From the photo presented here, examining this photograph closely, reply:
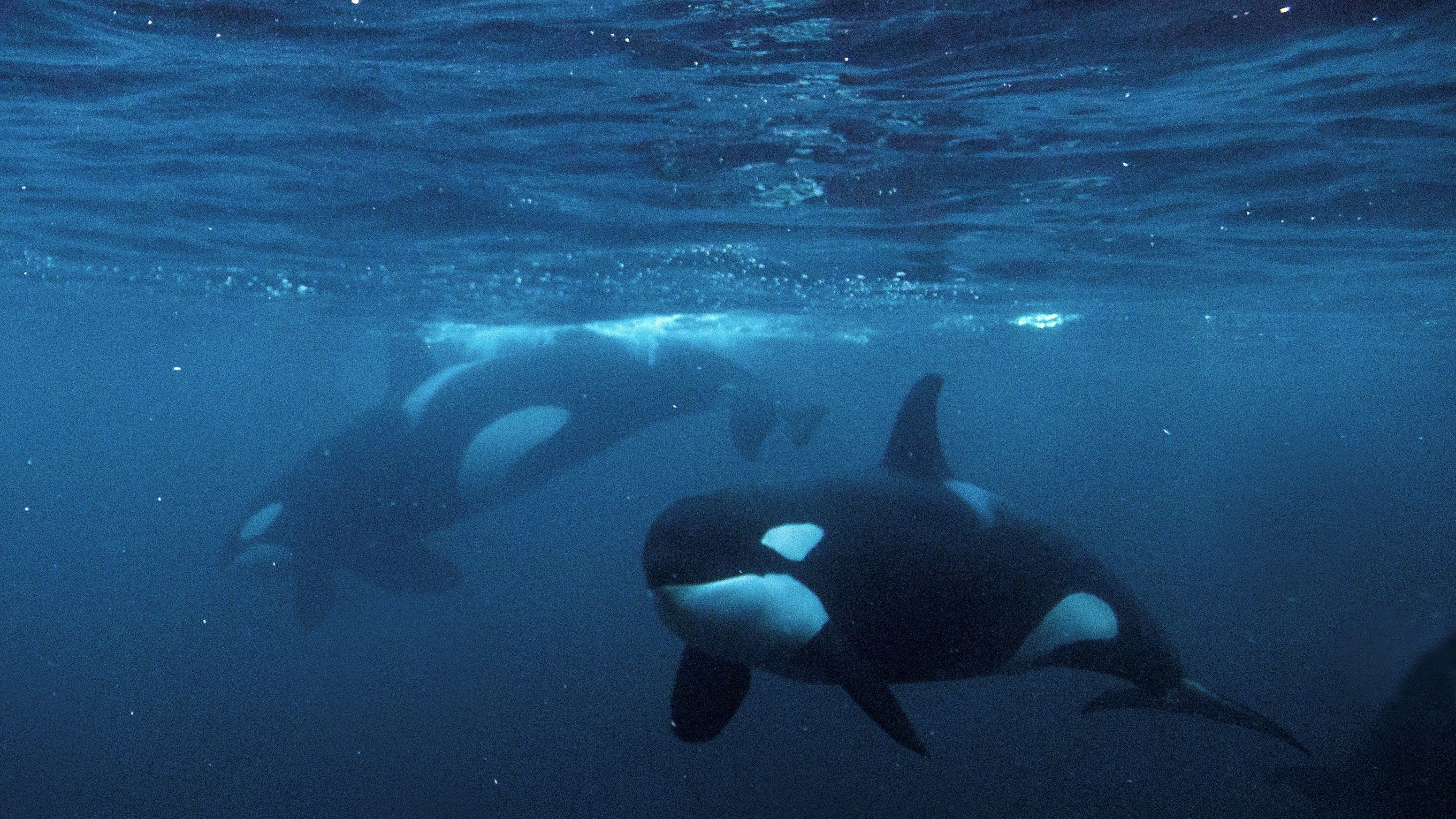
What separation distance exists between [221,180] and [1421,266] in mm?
24047

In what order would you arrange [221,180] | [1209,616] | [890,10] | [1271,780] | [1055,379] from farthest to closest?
[1055,379] → [1209,616] → [221,180] → [1271,780] → [890,10]

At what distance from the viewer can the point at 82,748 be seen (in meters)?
14.6

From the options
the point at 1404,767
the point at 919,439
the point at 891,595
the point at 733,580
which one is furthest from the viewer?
the point at 1404,767

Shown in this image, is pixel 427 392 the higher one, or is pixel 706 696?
pixel 706 696

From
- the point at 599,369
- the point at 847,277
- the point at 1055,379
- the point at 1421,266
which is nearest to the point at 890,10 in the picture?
the point at 599,369

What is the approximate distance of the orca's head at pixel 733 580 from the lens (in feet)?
17.2

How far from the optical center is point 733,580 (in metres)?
5.44

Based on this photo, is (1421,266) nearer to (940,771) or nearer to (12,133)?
(940,771)

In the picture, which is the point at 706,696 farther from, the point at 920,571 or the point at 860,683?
the point at 920,571

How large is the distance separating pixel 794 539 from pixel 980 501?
190cm

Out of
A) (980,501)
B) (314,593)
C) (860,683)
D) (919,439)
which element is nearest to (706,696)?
(860,683)

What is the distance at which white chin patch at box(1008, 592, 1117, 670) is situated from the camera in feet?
23.1

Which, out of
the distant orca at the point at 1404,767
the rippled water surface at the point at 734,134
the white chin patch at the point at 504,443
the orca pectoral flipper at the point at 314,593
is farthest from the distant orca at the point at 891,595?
the orca pectoral flipper at the point at 314,593

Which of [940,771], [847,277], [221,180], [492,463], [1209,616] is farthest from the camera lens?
[847,277]
